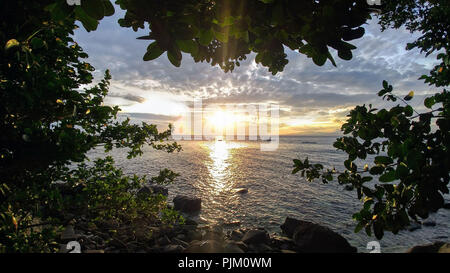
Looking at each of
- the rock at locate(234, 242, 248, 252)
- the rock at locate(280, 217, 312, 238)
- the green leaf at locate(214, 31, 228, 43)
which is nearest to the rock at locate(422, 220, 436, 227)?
the rock at locate(280, 217, 312, 238)

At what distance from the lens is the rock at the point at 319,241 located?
8.34 meters

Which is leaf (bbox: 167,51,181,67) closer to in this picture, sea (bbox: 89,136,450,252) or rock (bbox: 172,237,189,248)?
rock (bbox: 172,237,189,248)

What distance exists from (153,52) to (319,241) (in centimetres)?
1028

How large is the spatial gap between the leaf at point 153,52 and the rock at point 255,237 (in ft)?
30.8

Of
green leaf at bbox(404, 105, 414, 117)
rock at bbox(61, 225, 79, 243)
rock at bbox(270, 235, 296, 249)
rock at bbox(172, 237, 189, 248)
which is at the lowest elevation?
rock at bbox(270, 235, 296, 249)

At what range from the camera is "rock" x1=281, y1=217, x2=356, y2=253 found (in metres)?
8.34

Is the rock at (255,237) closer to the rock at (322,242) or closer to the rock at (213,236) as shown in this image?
the rock at (213,236)

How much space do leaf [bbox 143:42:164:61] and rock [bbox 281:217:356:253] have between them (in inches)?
397

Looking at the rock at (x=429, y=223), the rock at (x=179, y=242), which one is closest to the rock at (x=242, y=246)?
the rock at (x=179, y=242)

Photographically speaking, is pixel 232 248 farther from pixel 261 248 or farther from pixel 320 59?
pixel 320 59

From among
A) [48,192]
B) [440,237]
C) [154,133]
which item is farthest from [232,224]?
[440,237]
